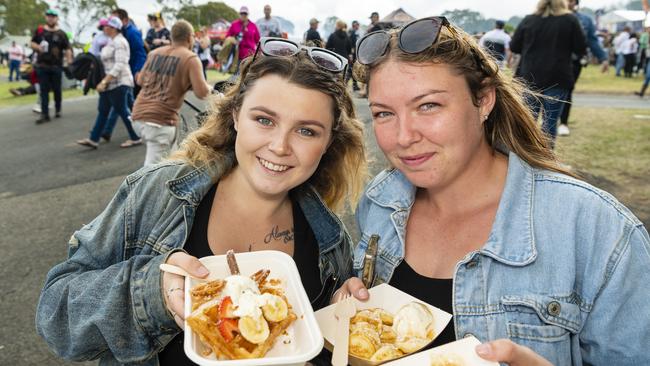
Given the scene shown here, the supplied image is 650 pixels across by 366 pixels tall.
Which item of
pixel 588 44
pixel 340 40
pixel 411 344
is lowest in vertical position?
pixel 411 344

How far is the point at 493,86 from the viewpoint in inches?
79.0

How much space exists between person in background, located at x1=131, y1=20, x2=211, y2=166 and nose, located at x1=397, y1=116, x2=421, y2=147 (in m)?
4.40

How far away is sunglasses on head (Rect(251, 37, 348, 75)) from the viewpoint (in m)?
2.20

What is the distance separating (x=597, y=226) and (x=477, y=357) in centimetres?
67

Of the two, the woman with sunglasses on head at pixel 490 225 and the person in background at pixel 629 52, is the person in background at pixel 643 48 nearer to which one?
the person in background at pixel 629 52

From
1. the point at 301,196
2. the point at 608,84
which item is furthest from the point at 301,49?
the point at 608,84

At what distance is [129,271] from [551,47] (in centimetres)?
649

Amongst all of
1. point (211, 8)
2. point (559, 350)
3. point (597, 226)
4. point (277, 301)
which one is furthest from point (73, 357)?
point (211, 8)

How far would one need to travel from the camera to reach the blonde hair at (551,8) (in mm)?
6367

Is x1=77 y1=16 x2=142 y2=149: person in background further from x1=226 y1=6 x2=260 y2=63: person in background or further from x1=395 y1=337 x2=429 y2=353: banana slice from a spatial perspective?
x1=395 y1=337 x2=429 y2=353: banana slice

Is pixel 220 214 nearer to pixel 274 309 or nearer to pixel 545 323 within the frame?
pixel 274 309

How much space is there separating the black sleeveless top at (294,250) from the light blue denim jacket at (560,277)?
0.71 metres

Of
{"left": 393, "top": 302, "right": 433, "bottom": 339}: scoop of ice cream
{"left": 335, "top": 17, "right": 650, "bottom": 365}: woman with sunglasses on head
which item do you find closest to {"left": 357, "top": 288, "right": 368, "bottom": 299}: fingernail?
{"left": 335, "top": 17, "right": 650, "bottom": 365}: woman with sunglasses on head

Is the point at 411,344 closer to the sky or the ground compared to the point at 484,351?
closer to the ground
